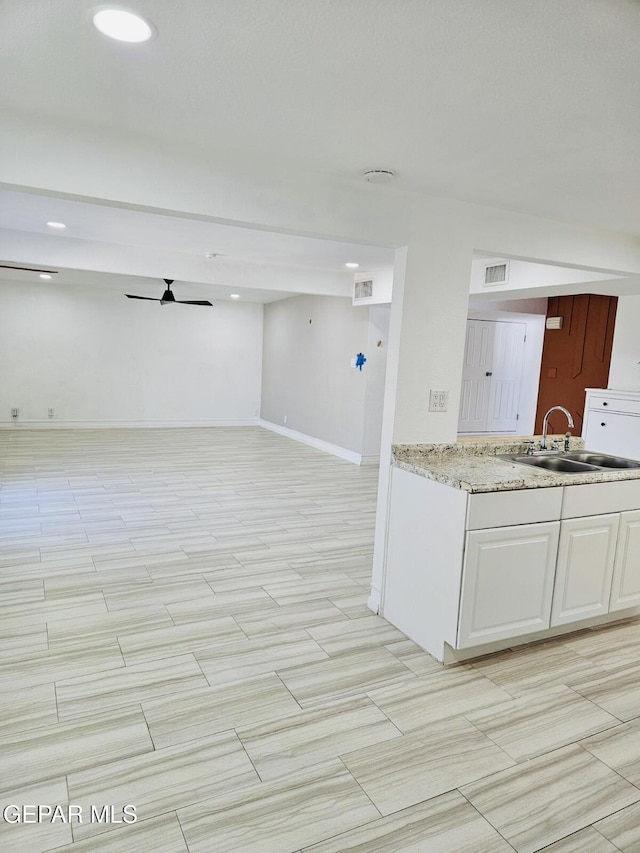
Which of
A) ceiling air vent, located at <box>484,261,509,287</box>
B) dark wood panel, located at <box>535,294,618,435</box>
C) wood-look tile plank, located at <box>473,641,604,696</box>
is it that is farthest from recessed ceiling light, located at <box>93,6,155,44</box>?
dark wood panel, located at <box>535,294,618,435</box>

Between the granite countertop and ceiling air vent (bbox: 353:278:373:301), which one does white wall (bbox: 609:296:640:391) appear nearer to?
ceiling air vent (bbox: 353:278:373:301)

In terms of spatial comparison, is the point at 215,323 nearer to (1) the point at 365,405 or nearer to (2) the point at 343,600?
(1) the point at 365,405

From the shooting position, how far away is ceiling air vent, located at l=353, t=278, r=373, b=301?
270 inches

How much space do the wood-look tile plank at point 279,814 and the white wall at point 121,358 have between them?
8566 millimetres

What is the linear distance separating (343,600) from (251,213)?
222cm

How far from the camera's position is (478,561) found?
100.0 inches

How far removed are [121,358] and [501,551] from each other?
8358 mm

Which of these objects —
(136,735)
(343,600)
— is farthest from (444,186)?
(136,735)

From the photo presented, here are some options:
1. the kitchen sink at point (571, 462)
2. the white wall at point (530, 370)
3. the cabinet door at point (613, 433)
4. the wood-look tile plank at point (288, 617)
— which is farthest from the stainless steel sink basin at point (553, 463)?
the white wall at point (530, 370)

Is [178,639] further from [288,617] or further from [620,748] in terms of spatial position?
[620,748]

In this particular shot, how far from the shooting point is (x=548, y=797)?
6.04 ft

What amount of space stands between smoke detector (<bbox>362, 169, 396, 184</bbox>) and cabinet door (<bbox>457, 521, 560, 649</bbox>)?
1.73m

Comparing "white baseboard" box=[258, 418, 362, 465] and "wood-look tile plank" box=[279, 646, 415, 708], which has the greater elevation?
"white baseboard" box=[258, 418, 362, 465]

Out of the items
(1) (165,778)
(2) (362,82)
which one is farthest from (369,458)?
(2) (362,82)
